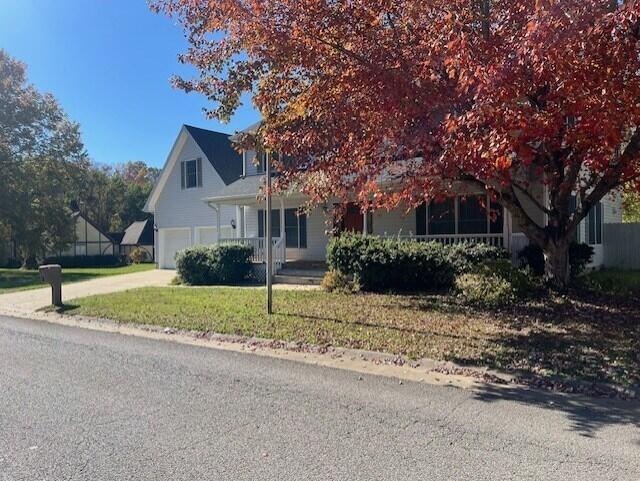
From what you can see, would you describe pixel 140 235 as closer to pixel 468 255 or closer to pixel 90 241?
pixel 90 241

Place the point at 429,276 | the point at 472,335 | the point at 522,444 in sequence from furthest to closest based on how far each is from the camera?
the point at 429,276, the point at 472,335, the point at 522,444

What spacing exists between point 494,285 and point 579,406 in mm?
6369

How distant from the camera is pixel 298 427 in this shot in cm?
470

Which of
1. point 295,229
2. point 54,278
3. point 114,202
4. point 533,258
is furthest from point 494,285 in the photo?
point 114,202

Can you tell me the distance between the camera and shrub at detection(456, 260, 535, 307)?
36.6ft

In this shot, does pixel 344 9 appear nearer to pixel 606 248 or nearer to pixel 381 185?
pixel 381 185

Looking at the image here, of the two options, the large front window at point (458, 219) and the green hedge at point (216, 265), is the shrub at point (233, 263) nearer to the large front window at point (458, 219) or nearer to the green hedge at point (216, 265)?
the green hedge at point (216, 265)

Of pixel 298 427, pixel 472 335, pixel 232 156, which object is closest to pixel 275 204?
A: pixel 232 156

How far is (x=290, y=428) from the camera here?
4684 mm

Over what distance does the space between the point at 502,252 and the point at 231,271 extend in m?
8.82

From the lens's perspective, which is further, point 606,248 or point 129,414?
point 606,248

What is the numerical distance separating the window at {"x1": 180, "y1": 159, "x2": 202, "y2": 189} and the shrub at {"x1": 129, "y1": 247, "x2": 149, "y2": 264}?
15.1 meters

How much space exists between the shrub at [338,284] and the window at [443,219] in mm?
4449

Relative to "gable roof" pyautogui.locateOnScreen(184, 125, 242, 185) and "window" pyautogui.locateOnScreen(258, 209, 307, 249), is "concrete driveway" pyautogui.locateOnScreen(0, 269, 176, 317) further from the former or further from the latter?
"gable roof" pyautogui.locateOnScreen(184, 125, 242, 185)
